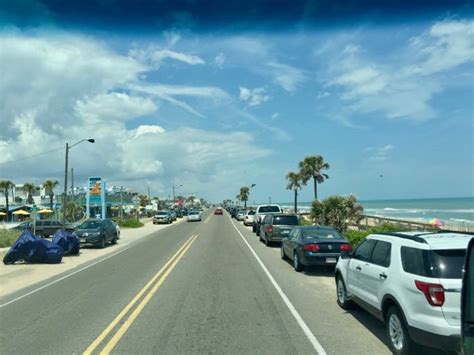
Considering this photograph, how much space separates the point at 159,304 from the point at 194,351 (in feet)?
10.9

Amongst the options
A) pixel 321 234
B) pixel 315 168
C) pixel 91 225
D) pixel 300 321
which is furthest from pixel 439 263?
pixel 315 168

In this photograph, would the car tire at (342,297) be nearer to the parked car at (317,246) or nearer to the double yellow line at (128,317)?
the double yellow line at (128,317)

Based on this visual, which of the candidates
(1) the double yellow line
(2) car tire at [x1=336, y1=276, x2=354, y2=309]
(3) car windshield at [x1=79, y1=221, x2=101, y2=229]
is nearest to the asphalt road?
(1) the double yellow line

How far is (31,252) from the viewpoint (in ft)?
59.8

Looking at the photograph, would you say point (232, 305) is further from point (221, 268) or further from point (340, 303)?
point (221, 268)

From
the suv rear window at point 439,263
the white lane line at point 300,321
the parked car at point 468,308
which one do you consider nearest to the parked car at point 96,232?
the white lane line at point 300,321

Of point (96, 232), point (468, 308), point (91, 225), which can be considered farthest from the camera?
point (91, 225)

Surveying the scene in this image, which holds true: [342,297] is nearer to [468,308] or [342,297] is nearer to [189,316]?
[189,316]

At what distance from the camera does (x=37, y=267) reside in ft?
56.6

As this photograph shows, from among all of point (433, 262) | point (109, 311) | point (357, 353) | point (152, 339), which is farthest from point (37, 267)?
point (433, 262)

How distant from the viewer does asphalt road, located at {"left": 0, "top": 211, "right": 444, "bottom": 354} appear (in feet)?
22.2

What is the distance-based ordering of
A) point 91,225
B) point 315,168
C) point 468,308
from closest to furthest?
point 468,308, point 91,225, point 315,168

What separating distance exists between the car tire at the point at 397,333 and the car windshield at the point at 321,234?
7.80 meters

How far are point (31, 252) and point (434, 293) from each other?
53.7ft
